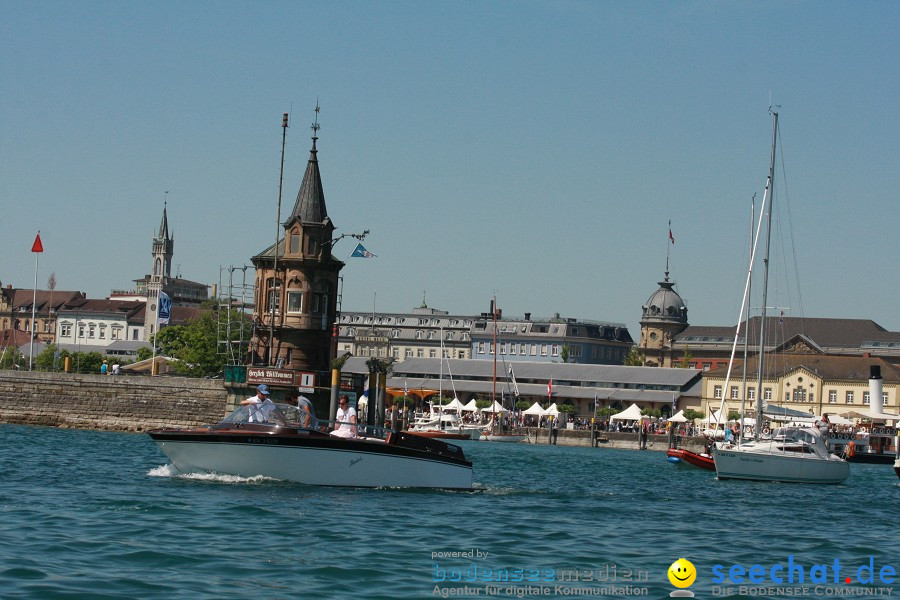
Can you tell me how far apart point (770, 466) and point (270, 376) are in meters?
21.2

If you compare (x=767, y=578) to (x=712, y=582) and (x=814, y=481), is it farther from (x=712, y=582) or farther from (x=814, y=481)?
(x=814, y=481)

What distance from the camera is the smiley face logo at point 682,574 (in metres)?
18.2

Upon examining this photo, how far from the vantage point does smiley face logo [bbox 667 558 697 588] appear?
18250 mm

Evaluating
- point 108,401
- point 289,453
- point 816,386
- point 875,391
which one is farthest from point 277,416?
point 816,386

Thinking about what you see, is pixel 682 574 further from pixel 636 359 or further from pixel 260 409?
pixel 636 359

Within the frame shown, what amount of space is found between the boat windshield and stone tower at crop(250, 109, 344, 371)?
110 feet

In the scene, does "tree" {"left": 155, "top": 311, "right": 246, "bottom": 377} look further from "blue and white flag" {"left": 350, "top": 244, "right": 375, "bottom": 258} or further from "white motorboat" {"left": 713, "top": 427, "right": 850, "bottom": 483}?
"white motorboat" {"left": 713, "top": 427, "right": 850, "bottom": 483}

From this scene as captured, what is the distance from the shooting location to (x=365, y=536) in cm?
2172

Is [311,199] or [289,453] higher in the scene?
[311,199]

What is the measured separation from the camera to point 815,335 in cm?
17300

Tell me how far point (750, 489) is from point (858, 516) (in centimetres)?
1007

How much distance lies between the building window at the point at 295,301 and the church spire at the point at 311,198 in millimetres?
3623

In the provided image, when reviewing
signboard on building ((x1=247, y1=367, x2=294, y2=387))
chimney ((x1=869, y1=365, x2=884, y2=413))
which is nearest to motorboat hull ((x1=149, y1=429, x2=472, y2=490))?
signboard on building ((x1=247, y1=367, x2=294, y2=387))

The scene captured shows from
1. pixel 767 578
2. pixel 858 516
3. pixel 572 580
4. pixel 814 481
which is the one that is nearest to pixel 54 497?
pixel 572 580
